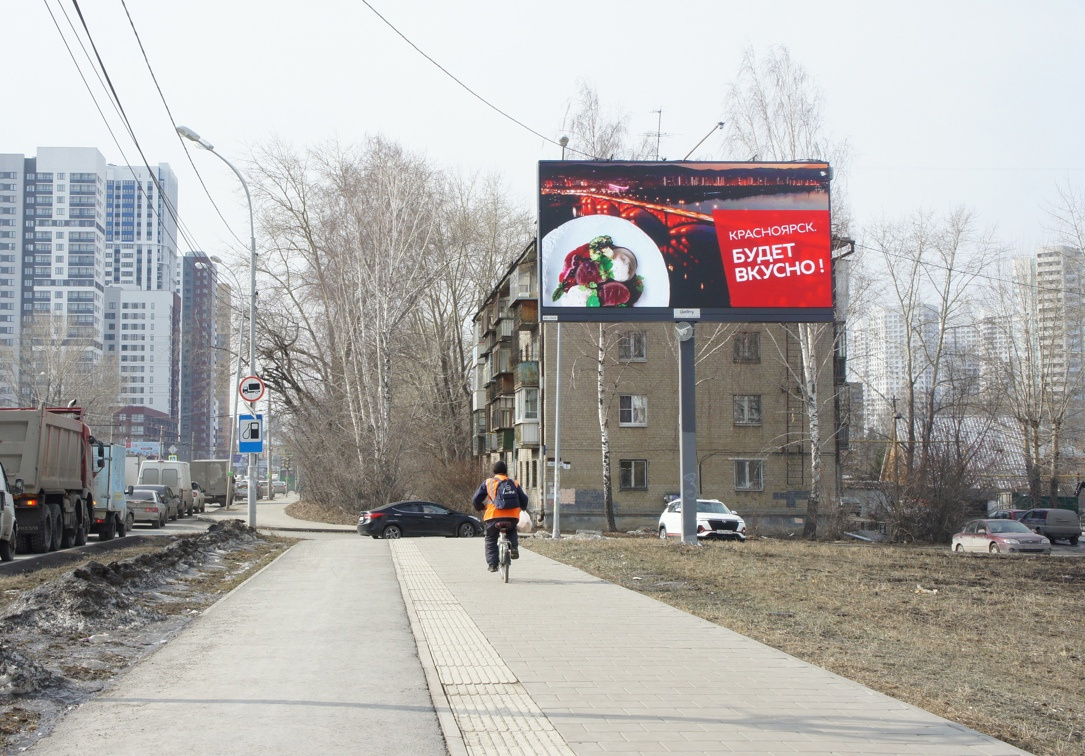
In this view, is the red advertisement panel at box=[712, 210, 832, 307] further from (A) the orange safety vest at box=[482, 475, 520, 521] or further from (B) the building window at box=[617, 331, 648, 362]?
(B) the building window at box=[617, 331, 648, 362]

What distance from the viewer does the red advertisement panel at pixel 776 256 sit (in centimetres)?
2245

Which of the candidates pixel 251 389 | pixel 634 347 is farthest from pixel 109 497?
pixel 634 347

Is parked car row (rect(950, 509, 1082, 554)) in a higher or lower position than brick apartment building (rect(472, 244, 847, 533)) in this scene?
lower

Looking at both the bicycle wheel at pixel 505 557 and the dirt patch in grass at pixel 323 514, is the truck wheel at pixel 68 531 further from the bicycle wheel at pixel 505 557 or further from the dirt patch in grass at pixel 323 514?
the dirt patch in grass at pixel 323 514

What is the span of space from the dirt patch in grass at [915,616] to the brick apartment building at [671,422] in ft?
77.1

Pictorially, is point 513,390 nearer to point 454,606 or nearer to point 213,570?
point 213,570

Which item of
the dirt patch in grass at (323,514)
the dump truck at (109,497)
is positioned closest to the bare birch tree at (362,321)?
the dirt patch in grass at (323,514)

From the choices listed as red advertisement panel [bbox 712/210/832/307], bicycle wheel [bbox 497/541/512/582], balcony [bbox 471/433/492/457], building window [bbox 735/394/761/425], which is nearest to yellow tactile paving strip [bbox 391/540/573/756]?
bicycle wheel [bbox 497/541/512/582]

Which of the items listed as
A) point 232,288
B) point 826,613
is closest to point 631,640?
point 826,613

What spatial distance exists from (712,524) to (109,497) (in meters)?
16.9

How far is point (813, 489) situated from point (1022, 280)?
22.8 m

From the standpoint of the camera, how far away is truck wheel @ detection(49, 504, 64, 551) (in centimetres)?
2302

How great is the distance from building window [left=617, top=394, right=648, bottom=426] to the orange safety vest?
32943 mm

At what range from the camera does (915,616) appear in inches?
488
